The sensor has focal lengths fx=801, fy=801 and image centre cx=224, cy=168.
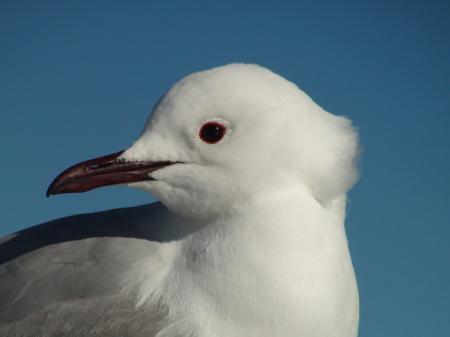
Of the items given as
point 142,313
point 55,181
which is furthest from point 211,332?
point 55,181

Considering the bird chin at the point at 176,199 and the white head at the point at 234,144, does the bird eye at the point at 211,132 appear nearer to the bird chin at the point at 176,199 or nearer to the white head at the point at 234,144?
the white head at the point at 234,144

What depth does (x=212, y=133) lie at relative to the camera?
177 inches

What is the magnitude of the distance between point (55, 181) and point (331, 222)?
5.39 feet

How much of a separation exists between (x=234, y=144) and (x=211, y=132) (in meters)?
0.15

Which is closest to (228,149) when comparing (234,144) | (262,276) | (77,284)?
(234,144)

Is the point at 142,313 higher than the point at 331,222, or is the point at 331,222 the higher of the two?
the point at 331,222

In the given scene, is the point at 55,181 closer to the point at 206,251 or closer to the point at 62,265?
the point at 62,265

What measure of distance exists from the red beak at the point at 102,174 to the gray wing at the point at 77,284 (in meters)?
0.36

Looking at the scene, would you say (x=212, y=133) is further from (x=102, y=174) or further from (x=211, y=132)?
(x=102, y=174)

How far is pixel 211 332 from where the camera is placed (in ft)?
14.5

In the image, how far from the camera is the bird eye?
4.48 metres

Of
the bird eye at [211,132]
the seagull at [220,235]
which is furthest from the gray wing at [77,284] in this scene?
the bird eye at [211,132]

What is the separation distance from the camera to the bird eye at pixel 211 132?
448cm

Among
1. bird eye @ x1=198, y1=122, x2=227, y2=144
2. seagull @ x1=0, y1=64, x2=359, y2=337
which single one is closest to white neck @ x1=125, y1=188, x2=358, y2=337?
seagull @ x1=0, y1=64, x2=359, y2=337
